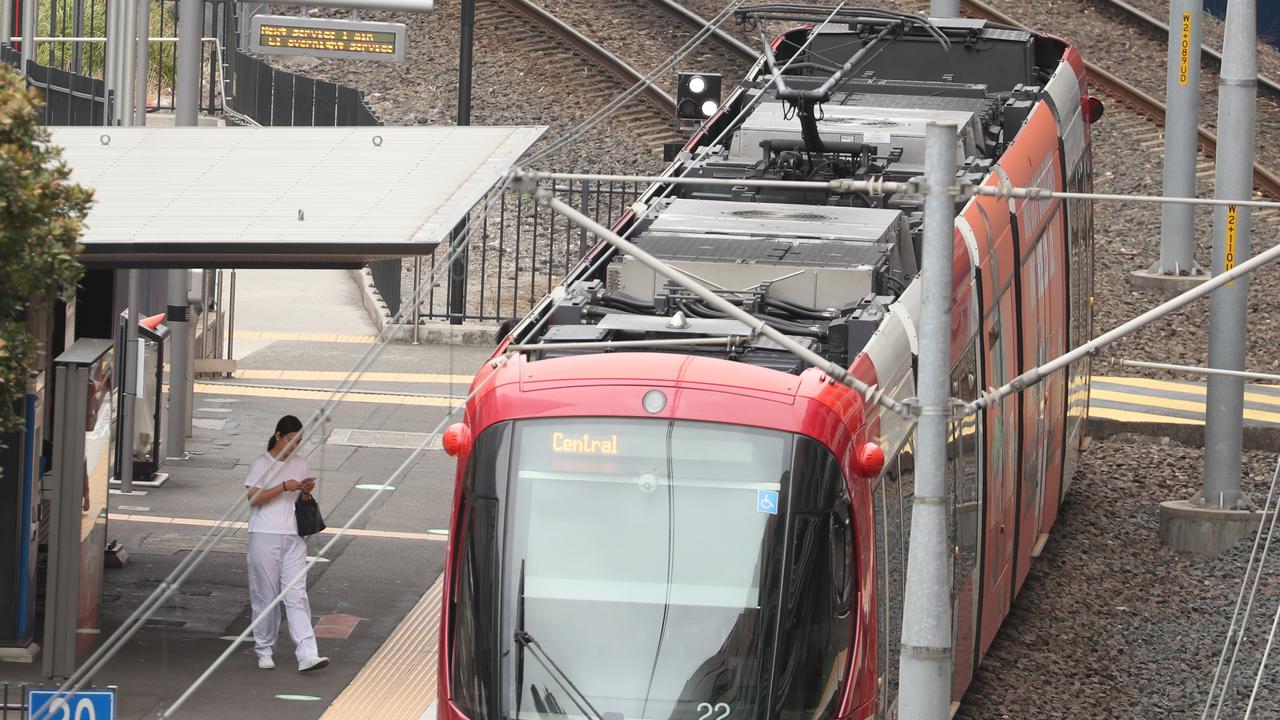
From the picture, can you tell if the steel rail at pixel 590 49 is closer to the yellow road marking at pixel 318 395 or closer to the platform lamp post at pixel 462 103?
the platform lamp post at pixel 462 103

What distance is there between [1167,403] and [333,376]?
850 centimetres

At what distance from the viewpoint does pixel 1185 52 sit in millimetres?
19812

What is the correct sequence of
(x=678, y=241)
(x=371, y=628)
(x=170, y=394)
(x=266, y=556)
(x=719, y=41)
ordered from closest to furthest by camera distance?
(x=678, y=241) < (x=266, y=556) < (x=371, y=628) < (x=170, y=394) < (x=719, y=41)

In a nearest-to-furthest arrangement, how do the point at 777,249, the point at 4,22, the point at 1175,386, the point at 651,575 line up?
Answer: the point at 651,575 → the point at 777,249 → the point at 4,22 → the point at 1175,386

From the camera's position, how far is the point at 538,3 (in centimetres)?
2861

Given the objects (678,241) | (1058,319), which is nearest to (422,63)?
(1058,319)

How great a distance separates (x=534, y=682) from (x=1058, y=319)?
7.53 meters

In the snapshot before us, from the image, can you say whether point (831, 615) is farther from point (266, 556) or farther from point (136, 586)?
point (136, 586)

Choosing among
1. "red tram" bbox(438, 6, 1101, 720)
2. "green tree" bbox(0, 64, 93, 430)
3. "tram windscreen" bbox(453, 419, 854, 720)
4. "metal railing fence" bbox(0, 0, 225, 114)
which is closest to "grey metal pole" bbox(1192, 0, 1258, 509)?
"red tram" bbox(438, 6, 1101, 720)

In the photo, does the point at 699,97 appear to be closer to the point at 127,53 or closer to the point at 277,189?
the point at 127,53

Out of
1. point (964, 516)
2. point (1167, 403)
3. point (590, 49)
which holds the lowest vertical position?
point (964, 516)

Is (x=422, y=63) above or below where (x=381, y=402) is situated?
above

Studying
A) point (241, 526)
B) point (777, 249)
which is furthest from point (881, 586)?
point (241, 526)

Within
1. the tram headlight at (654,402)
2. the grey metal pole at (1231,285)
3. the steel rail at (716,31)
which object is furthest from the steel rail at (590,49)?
the tram headlight at (654,402)
